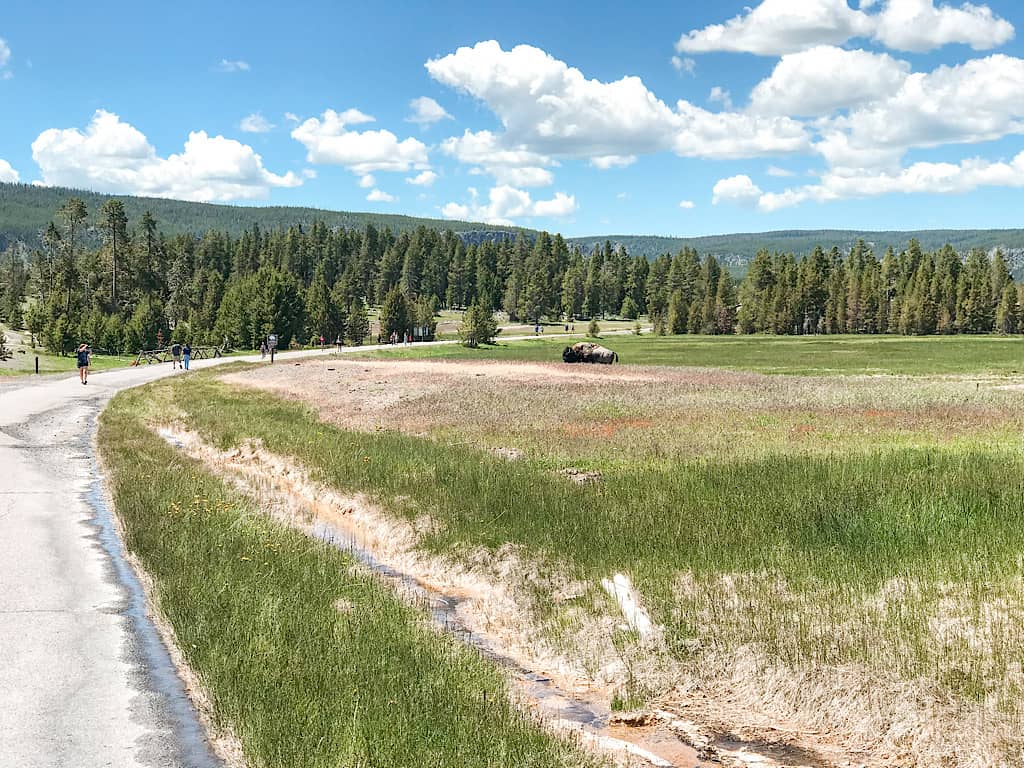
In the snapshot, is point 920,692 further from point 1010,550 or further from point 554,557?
point 554,557

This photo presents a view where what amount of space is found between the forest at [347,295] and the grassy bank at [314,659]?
266 ft

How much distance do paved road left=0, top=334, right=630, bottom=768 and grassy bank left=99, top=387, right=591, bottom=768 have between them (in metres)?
0.42

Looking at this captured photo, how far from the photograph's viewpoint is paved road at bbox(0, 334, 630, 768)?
7.79 m

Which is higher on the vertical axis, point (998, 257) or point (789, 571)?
point (998, 257)

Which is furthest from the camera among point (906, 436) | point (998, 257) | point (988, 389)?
point (998, 257)

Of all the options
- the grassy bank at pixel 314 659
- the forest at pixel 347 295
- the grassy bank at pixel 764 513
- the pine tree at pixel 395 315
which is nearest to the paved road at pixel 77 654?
the grassy bank at pixel 314 659

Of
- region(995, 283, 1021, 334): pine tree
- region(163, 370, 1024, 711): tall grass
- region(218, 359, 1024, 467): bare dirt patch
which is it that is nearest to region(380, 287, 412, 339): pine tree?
region(218, 359, 1024, 467): bare dirt patch

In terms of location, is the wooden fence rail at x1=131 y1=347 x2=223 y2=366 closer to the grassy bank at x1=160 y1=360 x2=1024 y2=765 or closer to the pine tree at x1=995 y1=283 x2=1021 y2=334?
the grassy bank at x1=160 y1=360 x2=1024 y2=765

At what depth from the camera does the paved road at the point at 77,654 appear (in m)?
7.79

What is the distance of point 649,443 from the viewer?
75.4 ft

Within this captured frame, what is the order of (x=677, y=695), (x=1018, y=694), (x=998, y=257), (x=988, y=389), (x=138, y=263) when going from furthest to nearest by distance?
(x=998, y=257) → (x=138, y=263) → (x=988, y=389) → (x=677, y=695) → (x=1018, y=694)

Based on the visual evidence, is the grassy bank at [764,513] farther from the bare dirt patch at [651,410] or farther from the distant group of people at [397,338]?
the distant group of people at [397,338]

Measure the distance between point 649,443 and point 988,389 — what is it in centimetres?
2417

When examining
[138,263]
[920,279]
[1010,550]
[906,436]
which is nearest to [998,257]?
[920,279]
